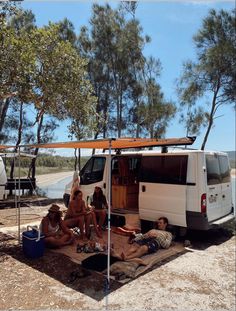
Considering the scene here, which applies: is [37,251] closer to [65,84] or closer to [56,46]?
[65,84]

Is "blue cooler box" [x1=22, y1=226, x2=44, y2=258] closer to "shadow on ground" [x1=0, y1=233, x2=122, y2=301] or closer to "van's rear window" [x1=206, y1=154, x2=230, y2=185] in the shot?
"shadow on ground" [x1=0, y1=233, x2=122, y2=301]

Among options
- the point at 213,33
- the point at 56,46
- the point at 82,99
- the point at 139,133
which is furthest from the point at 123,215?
the point at 139,133

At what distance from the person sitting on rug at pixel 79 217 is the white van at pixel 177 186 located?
3.99 feet

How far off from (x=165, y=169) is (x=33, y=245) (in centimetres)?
312

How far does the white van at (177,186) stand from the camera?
666 cm

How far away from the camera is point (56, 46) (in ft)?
29.3

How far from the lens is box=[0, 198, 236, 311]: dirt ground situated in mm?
4223

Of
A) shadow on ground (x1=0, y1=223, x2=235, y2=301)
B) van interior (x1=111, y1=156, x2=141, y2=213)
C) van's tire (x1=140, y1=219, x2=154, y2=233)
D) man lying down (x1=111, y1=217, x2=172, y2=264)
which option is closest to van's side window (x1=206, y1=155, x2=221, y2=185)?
man lying down (x1=111, y1=217, x2=172, y2=264)

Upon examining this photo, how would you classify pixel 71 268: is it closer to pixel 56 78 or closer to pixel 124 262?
pixel 124 262

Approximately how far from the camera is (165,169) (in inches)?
282

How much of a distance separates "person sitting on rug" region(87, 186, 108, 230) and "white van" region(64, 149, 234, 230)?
568 millimetres

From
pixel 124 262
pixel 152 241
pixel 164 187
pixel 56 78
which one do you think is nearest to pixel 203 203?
pixel 164 187

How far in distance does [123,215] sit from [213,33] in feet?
28.3

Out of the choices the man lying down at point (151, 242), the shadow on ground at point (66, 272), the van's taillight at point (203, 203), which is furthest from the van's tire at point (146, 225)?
the shadow on ground at point (66, 272)
